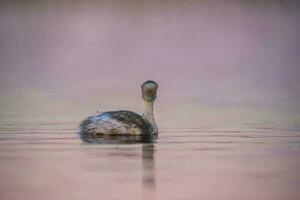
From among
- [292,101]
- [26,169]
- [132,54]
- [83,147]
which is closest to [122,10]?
[132,54]

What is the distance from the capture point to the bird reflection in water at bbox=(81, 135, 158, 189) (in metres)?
5.04

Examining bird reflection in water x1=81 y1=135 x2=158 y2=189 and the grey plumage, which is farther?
the grey plumage

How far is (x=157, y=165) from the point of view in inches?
207

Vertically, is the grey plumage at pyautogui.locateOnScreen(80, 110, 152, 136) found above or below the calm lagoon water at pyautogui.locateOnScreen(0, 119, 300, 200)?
above

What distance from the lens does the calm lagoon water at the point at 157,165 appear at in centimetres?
450

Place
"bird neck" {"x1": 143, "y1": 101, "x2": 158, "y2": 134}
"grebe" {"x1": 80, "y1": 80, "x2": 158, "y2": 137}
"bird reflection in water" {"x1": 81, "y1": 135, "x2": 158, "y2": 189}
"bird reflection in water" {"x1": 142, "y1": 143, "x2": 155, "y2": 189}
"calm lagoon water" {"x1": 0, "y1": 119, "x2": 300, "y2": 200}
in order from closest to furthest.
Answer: "calm lagoon water" {"x1": 0, "y1": 119, "x2": 300, "y2": 200} → "bird reflection in water" {"x1": 142, "y1": 143, "x2": 155, "y2": 189} → "bird reflection in water" {"x1": 81, "y1": 135, "x2": 158, "y2": 189} → "grebe" {"x1": 80, "y1": 80, "x2": 158, "y2": 137} → "bird neck" {"x1": 143, "y1": 101, "x2": 158, "y2": 134}

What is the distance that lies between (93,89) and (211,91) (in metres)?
1.13

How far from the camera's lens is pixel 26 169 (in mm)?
5109

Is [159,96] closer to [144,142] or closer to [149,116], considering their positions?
[149,116]

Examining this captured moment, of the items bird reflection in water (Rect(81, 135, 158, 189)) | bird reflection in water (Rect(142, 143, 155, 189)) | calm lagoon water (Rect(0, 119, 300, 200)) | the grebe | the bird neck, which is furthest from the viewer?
the bird neck

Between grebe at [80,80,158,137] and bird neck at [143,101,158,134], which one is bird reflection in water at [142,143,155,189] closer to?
grebe at [80,80,158,137]

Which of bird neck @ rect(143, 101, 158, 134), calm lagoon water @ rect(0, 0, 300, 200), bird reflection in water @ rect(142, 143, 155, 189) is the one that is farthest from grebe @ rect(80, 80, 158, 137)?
bird reflection in water @ rect(142, 143, 155, 189)

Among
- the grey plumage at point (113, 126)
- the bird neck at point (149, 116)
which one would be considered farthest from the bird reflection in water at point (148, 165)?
the bird neck at point (149, 116)

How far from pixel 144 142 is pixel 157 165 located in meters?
1.18
